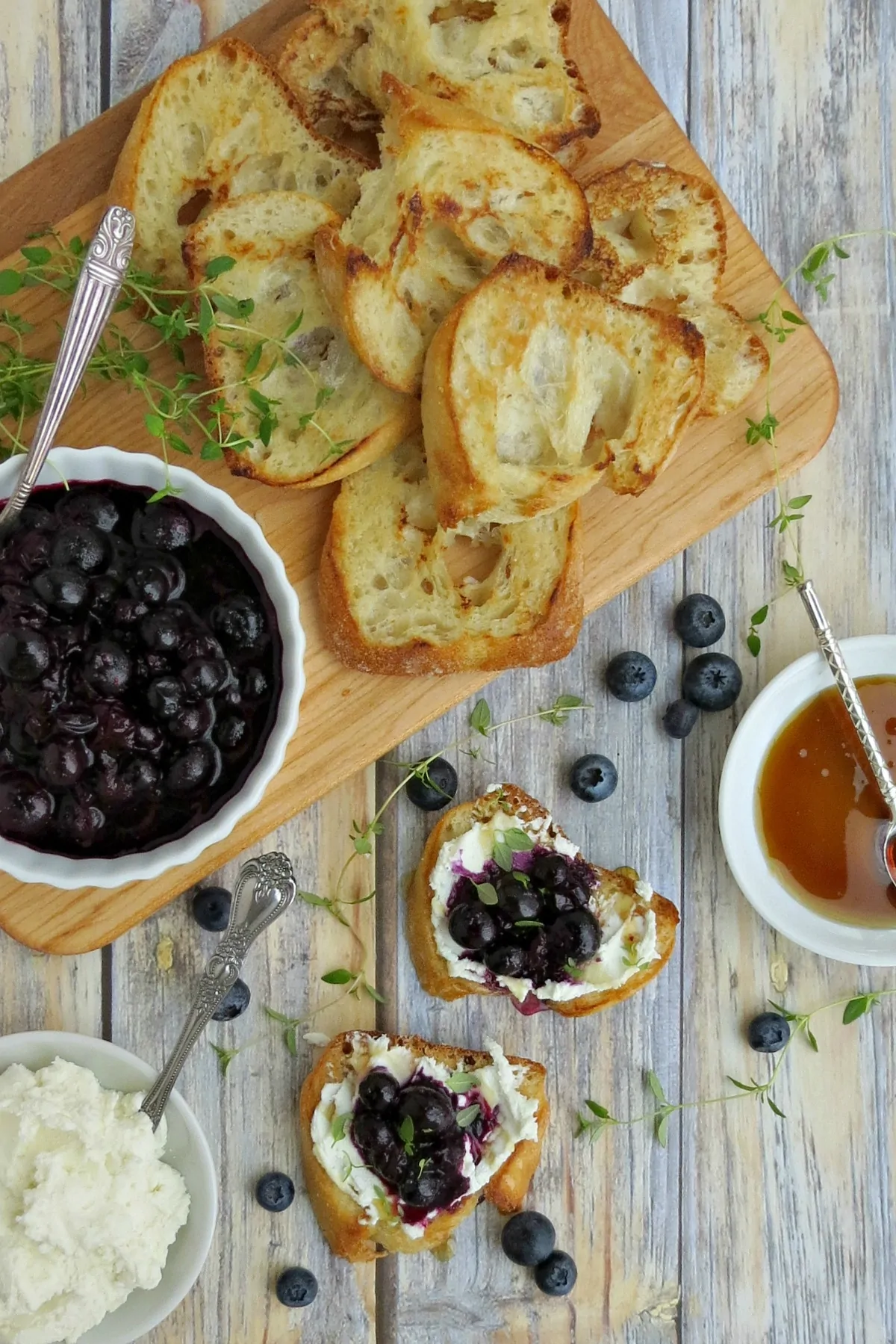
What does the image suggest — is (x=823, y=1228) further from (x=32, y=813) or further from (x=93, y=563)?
(x=93, y=563)

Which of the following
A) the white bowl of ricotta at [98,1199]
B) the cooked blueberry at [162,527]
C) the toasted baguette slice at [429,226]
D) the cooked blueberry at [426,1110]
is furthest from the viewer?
the cooked blueberry at [426,1110]

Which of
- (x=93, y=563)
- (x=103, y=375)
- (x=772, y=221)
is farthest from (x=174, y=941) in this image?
(x=772, y=221)

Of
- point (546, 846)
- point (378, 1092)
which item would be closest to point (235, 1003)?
point (378, 1092)

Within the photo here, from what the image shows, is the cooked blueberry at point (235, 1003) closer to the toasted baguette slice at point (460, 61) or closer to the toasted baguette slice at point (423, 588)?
the toasted baguette slice at point (423, 588)

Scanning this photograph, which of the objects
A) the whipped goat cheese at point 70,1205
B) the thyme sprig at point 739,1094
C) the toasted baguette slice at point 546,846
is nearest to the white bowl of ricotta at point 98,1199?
the whipped goat cheese at point 70,1205

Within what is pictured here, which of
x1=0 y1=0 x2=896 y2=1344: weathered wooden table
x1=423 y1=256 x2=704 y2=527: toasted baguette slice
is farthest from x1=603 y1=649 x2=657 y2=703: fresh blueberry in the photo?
x1=423 y1=256 x2=704 y2=527: toasted baguette slice

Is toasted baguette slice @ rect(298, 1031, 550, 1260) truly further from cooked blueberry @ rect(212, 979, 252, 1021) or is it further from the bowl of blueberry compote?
the bowl of blueberry compote
